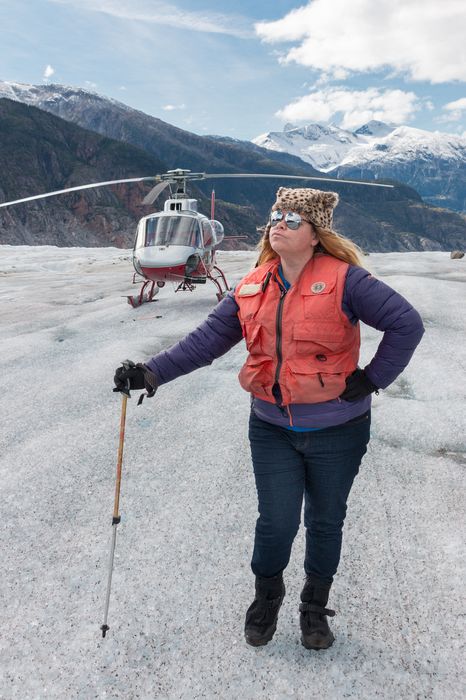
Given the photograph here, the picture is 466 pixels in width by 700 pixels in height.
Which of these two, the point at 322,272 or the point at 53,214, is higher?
the point at 322,272

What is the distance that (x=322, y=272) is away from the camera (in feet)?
7.80

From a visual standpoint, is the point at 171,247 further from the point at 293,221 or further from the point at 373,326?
the point at 373,326

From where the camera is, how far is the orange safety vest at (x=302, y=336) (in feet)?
7.64

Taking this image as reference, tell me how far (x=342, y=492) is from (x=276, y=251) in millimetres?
1259

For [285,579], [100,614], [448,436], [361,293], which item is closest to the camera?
[361,293]

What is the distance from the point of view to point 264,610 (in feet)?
8.52

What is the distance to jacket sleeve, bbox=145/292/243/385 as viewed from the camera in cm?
271

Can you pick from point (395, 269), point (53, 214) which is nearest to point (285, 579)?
point (395, 269)

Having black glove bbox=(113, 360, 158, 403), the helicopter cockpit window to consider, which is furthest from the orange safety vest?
the helicopter cockpit window

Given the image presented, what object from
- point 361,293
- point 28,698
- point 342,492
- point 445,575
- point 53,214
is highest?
point 361,293

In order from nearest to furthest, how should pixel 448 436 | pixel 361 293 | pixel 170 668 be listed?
pixel 361 293, pixel 170 668, pixel 448 436

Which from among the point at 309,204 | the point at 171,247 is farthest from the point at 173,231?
the point at 309,204

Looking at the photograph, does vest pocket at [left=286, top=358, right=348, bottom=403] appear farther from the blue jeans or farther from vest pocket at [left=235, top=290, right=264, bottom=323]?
vest pocket at [left=235, top=290, right=264, bottom=323]

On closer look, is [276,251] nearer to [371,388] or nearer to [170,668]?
[371,388]
